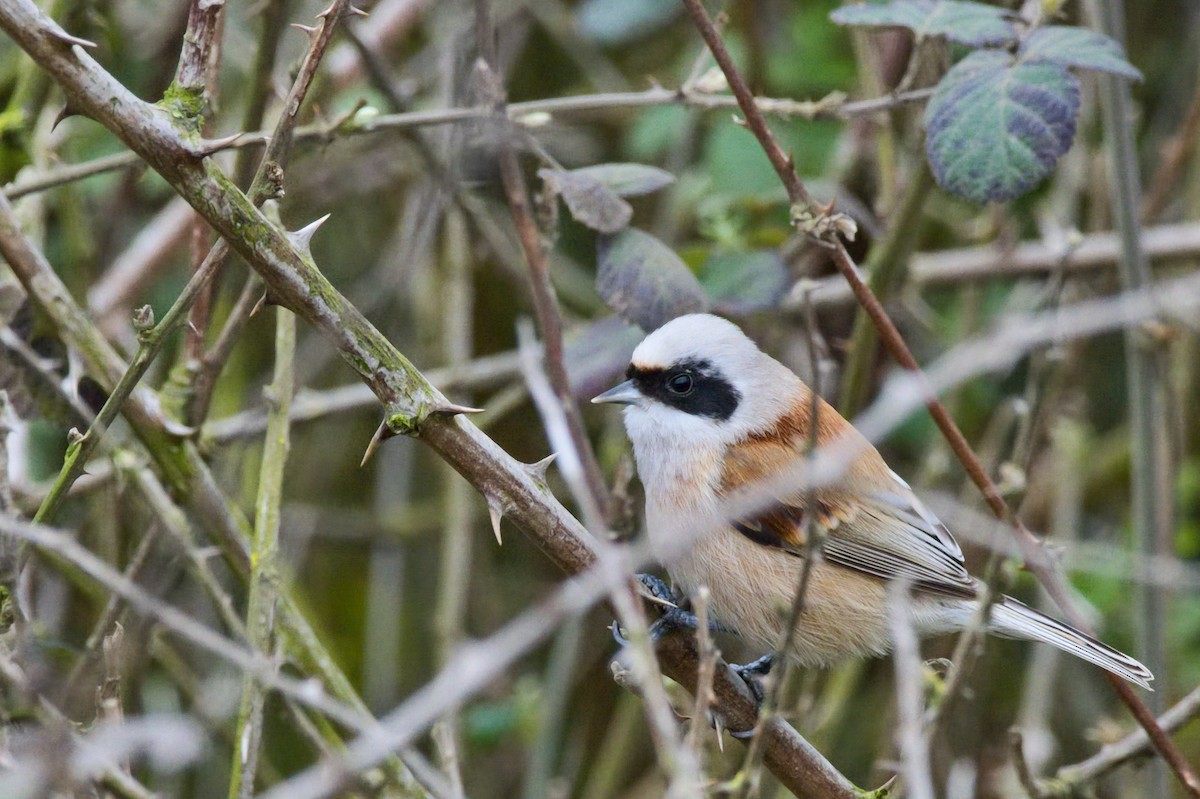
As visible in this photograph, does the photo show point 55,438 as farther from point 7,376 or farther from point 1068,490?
point 1068,490

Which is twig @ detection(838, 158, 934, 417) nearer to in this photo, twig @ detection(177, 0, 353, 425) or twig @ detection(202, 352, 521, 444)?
twig @ detection(202, 352, 521, 444)

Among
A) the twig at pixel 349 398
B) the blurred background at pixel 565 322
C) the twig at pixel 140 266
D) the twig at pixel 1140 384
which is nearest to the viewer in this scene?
the twig at pixel 1140 384

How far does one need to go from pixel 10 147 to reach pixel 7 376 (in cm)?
59

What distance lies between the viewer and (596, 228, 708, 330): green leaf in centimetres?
244

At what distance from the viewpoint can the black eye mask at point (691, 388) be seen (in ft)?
9.52

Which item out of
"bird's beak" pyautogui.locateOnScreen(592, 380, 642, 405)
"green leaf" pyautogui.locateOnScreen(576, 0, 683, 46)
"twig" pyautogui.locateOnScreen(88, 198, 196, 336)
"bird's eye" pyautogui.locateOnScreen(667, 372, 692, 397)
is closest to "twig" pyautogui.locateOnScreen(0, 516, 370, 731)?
"bird's beak" pyautogui.locateOnScreen(592, 380, 642, 405)

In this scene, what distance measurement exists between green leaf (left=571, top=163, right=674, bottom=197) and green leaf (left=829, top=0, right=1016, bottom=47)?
48 centimetres

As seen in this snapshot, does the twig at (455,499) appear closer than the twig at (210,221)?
No

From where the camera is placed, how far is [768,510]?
283 centimetres

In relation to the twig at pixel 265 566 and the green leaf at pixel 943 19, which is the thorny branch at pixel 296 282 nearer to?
the twig at pixel 265 566

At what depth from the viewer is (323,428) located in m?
4.83

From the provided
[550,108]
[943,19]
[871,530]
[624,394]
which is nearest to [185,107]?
[550,108]

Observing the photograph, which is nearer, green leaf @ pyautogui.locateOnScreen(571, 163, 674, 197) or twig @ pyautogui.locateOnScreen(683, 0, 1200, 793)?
twig @ pyautogui.locateOnScreen(683, 0, 1200, 793)

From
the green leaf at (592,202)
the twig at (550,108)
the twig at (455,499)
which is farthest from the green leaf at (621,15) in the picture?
the green leaf at (592,202)
